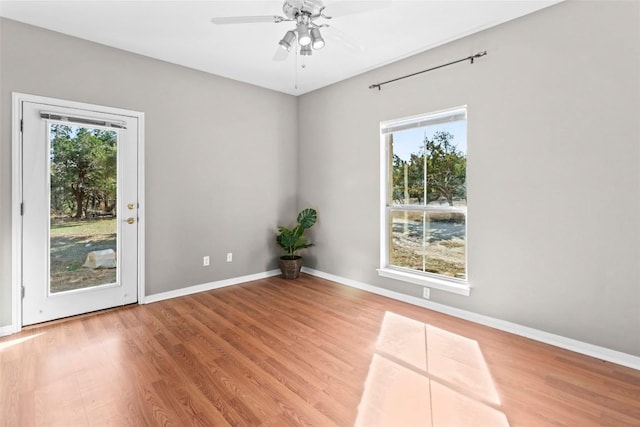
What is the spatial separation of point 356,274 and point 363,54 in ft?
8.68

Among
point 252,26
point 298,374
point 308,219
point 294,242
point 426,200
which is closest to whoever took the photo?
point 298,374

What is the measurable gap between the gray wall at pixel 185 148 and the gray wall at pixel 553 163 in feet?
6.82

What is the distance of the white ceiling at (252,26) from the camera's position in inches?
102

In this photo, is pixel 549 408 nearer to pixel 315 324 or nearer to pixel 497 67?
pixel 315 324

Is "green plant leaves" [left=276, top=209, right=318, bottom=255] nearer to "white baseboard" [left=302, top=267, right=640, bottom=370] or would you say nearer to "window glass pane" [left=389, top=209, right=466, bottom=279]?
"white baseboard" [left=302, top=267, right=640, bottom=370]

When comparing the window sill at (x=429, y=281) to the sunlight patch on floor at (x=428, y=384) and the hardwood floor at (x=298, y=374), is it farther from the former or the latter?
the sunlight patch on floor at (x=428, y=384)

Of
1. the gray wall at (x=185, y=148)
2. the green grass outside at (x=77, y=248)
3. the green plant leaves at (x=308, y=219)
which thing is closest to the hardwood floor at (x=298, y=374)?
the green grass outside at (x=77, y=248)

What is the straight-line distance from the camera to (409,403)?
73.6 inches

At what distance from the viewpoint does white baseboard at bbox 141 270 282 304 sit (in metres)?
3.65

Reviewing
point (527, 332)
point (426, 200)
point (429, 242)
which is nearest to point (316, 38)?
point (426, 200)

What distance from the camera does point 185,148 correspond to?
384 centimetres

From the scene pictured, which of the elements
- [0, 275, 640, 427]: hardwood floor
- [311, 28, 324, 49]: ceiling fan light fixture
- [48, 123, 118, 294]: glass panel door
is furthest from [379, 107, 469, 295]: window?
[48, 123, 118, 294]: glass panel door

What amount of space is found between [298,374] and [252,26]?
9.72 feet

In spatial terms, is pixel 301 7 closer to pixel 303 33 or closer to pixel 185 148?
pixel 303 33
